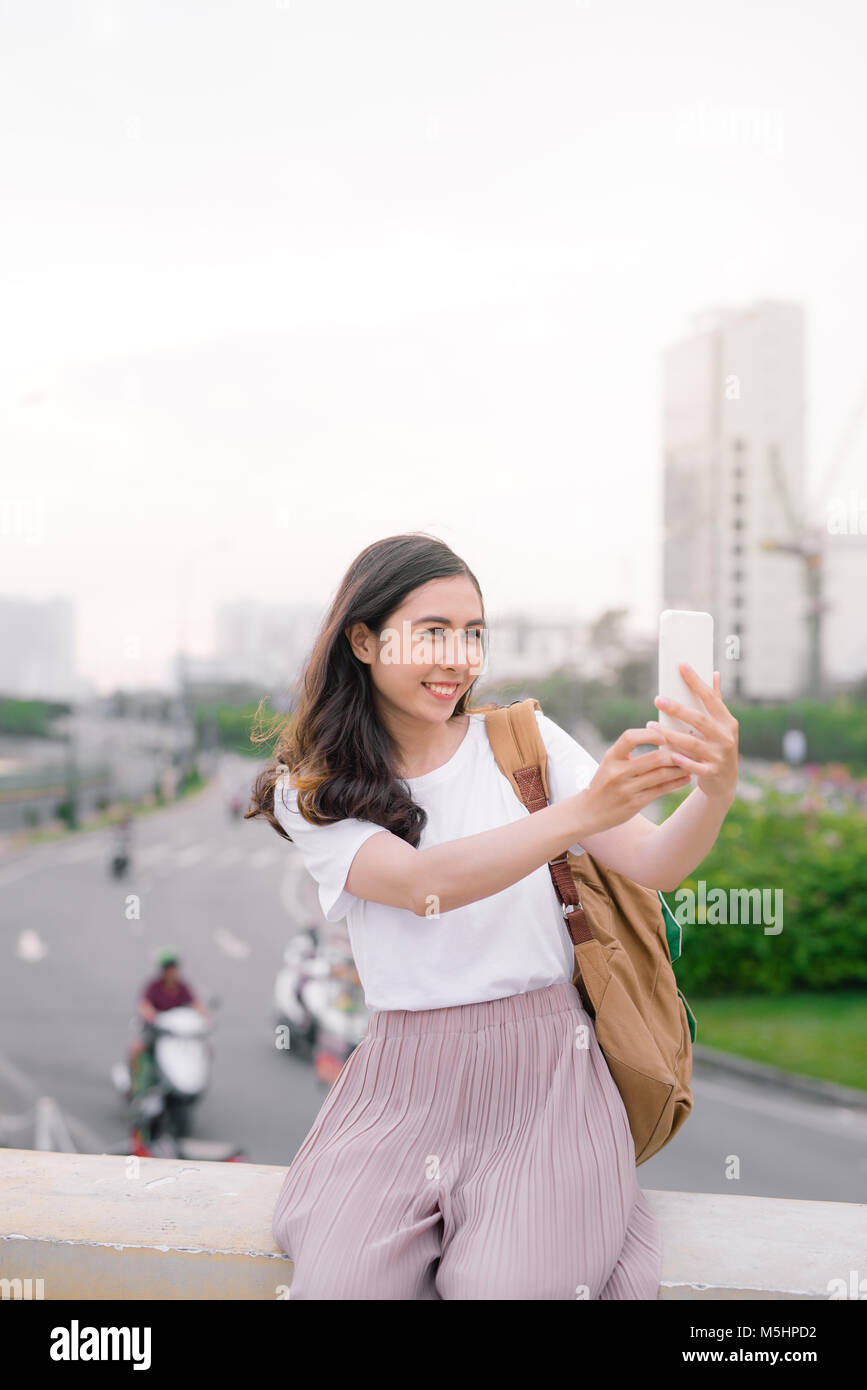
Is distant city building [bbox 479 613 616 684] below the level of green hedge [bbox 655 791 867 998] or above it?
above

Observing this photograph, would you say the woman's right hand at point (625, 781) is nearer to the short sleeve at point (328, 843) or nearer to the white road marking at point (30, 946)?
the short sleeve at point (328, 843)

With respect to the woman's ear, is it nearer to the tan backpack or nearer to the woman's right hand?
the tan backpack

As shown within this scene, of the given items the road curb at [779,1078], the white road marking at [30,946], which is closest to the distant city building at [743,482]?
the white road marking at [30,946]

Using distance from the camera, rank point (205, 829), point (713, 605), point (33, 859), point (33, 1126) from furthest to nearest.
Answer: point (205, 829)
point (713, 605)
point (33, 859)
point (33, 1126)

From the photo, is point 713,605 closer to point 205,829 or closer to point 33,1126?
point 205,829

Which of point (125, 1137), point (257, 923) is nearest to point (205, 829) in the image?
point (257, 923)

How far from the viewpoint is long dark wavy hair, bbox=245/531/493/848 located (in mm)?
1675

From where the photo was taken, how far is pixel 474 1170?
1601 millimetres

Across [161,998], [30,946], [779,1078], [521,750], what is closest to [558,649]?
[30,946]

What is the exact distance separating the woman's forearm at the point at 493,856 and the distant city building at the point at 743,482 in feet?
102

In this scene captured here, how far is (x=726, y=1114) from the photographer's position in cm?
859

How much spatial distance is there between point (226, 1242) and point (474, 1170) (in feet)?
1.52

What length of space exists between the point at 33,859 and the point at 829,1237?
32.8 metres

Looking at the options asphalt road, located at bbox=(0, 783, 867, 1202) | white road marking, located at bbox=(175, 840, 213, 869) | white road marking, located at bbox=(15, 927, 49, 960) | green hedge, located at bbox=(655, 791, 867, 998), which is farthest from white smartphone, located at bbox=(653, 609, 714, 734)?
white road marking, located at bbox=(175, 840, 213, 869)
